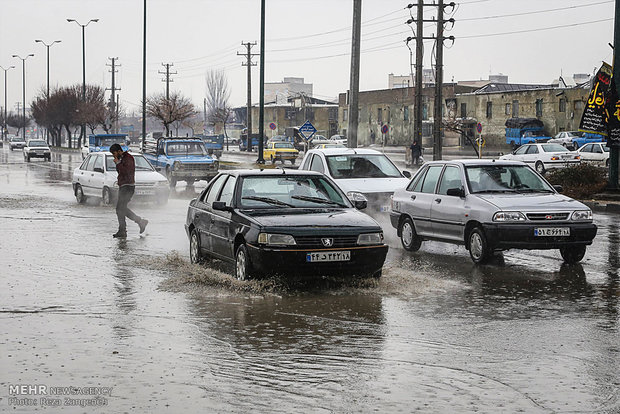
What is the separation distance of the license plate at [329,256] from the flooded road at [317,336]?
0.37 meters

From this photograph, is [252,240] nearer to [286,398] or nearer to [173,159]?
[286,398]

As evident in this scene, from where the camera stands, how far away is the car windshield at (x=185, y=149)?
108 ft

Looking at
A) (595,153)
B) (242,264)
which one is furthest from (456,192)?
(595,153)

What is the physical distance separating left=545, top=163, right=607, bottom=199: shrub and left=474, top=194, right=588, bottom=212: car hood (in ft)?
42.7

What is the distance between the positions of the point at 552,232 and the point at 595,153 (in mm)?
34158

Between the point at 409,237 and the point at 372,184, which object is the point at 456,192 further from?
the point at 372,184

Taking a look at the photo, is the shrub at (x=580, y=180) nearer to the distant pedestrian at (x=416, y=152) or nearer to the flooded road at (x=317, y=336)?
the flooded road at (x=317, y=336)

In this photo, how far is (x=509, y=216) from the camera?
12375mm

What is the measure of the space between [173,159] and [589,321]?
2477cm

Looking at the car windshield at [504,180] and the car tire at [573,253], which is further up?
the car windshield at [504,180]

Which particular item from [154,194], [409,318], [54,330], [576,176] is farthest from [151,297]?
[576,176]

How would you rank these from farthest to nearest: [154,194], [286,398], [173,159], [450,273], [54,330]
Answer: [173,159] → [154,194] → [450,273] → [54,330] → [286,398]

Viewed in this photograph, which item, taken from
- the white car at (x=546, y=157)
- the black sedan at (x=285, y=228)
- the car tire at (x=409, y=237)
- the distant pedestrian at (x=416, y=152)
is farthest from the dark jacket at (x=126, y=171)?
the distant pedestrian at (x=416, y=152)

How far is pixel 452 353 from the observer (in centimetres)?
725
